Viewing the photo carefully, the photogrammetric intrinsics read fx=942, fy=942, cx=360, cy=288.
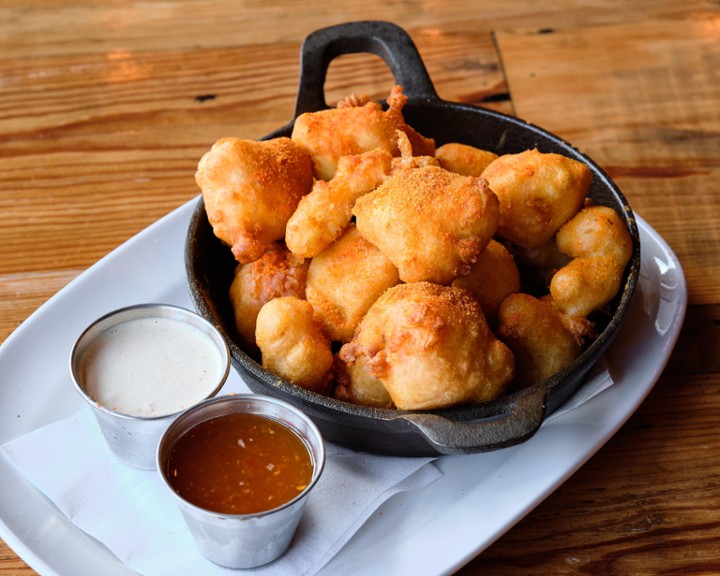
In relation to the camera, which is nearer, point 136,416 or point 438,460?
point 136,416

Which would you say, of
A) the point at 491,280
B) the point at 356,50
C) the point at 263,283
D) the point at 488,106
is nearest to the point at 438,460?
A: the point at 491,280

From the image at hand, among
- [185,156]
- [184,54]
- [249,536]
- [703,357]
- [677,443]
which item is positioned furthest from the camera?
[184,54]

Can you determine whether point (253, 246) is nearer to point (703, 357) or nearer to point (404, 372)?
point (404, 372)

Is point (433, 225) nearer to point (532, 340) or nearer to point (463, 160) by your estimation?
point (532, 340)

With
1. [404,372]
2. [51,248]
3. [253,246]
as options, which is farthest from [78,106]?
[404,372]

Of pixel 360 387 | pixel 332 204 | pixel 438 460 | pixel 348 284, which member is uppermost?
pixel 332 204

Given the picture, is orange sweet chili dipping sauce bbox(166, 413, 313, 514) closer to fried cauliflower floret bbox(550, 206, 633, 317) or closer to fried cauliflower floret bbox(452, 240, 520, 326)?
fried cauliflower floret bbox(452, 240, 520, 326)

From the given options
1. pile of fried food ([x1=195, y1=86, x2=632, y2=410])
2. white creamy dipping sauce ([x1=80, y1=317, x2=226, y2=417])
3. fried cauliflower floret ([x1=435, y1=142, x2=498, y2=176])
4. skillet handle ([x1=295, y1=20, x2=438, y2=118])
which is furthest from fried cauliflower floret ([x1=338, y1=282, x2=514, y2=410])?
skillet handle ([x1=295, y1=20, x2=438, y2=118])
